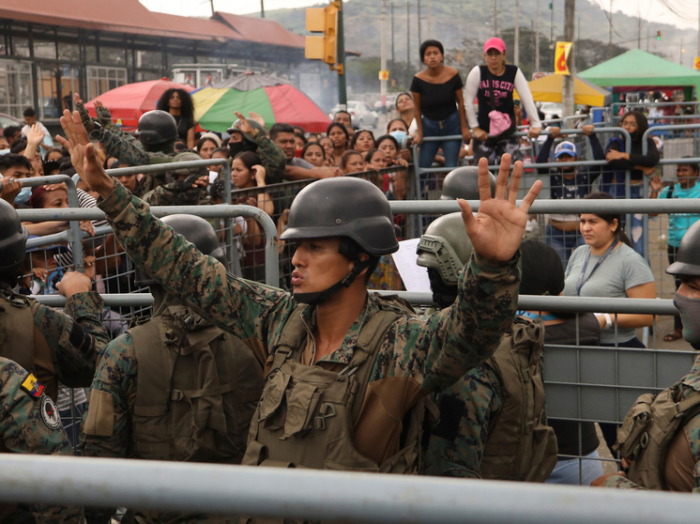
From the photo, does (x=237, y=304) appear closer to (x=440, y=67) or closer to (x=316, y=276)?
(x=316, y=276)

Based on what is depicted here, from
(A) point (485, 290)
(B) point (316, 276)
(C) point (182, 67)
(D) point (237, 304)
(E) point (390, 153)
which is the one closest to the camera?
(A) point (485, 290)

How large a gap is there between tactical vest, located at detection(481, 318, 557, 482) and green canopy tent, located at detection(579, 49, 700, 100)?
21544 mm

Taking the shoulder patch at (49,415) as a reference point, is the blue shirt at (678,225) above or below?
above

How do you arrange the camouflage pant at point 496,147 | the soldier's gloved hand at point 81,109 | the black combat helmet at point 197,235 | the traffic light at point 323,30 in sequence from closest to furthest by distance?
the black combat helmet at point 197,235 < the soldier's gloved hand at point 81,109 < the camouflage pant at point 496,147 < the traffic light at point 323,30

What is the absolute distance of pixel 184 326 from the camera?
9.37 feet

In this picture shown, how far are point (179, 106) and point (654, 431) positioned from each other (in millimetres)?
6586

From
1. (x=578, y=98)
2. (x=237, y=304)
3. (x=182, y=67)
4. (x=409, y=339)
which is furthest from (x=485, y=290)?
(x=182, y=67)

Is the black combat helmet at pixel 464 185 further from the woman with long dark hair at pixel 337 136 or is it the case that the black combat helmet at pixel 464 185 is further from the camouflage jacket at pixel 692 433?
the woman with long dark hair at pixel 337 136

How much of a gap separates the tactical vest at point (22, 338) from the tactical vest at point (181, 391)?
413 mm

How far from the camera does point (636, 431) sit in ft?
7.82

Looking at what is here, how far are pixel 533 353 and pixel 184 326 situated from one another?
124 centimetres

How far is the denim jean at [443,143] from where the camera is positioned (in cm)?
865

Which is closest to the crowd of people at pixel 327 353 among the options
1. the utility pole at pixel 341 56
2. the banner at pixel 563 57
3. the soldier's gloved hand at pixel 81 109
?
the soldier's gloved hand at pixel 81 109

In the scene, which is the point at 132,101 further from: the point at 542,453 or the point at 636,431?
the point at 636,431
